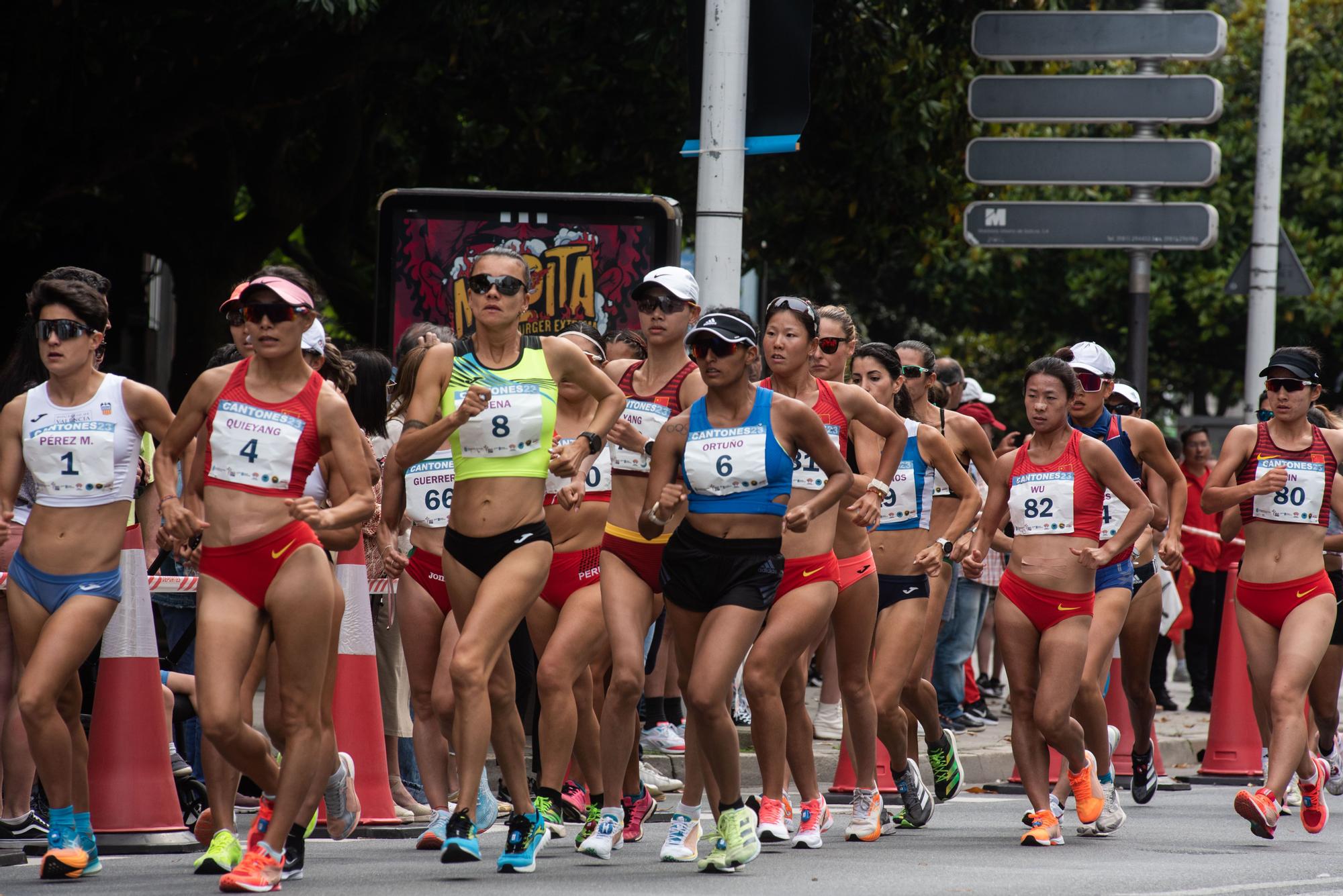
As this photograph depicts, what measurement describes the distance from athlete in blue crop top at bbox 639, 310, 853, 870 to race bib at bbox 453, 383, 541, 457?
1.67 ft

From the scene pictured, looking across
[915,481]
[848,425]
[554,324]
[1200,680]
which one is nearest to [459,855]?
[848,425]

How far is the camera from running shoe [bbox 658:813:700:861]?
7.78 m

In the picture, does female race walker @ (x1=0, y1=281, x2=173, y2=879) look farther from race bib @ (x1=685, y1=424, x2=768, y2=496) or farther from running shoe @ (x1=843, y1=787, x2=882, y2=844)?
running shoe @ (x1=843, y1=787, x2=882, y2=844)

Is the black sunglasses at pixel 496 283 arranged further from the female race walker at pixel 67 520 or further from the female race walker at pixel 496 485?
the female race walker at pixel 67 520

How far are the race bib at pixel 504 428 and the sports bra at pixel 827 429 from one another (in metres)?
1.14

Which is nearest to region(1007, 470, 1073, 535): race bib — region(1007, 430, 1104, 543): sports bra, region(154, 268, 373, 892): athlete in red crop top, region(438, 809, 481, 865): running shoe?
region(1007, 430, 1104, 543): sports bra

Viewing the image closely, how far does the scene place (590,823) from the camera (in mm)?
8117

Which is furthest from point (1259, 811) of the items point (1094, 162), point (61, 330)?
point (1094, 162)

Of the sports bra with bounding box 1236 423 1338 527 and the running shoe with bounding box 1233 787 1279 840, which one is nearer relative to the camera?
the running shoe with bounding box 1233 787 1279 840

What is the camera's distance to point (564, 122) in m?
18.6

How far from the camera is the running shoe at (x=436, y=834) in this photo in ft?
26.6

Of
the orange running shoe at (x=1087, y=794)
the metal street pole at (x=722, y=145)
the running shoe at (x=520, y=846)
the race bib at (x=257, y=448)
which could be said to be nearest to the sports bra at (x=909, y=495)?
the orange running shoe at (x=1087, y=794)

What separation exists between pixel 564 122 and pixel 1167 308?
15.9 metres

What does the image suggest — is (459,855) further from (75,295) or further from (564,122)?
(564,122)
